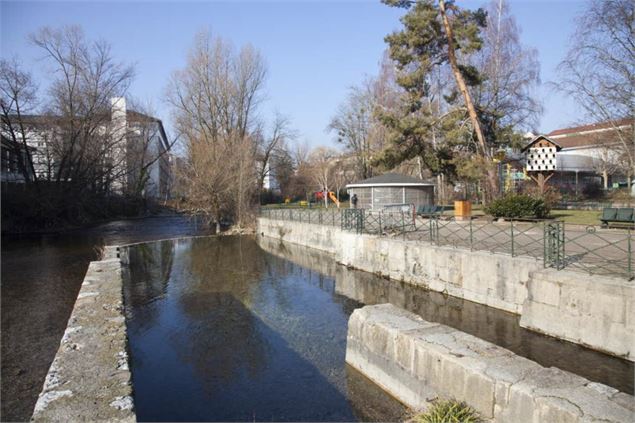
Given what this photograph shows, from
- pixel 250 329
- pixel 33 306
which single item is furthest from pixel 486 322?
pixel 33 306

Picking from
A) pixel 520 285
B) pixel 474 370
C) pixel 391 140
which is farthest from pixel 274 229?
pixel 474 370

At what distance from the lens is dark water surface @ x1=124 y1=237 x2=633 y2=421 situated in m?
6.21

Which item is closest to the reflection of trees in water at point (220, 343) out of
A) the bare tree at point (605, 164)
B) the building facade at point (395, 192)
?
the building facade at point (395, 192)

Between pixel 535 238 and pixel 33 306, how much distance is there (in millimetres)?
13925

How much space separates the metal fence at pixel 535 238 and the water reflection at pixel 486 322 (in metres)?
1.51

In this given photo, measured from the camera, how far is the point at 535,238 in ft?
42.8

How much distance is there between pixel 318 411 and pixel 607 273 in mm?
6152

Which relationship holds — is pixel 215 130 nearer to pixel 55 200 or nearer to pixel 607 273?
pixel 55 200

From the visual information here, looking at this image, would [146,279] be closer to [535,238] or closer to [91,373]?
[91,373]

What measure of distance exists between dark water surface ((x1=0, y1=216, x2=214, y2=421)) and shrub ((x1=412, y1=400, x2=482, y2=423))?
16.7ft

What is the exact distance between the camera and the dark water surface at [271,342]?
20.4ft

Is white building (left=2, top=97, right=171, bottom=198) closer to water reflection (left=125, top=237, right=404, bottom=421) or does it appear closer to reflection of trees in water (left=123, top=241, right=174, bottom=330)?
reflection of trees in water (left=123, top=241, right=174, bottom=330)

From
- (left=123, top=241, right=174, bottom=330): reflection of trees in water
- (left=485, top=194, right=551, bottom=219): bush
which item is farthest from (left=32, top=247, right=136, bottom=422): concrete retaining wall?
(left=485, top=194, right=551, bottom=219): bush

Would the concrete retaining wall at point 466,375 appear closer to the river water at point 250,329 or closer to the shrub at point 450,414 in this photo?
the shrub at point 450,414
